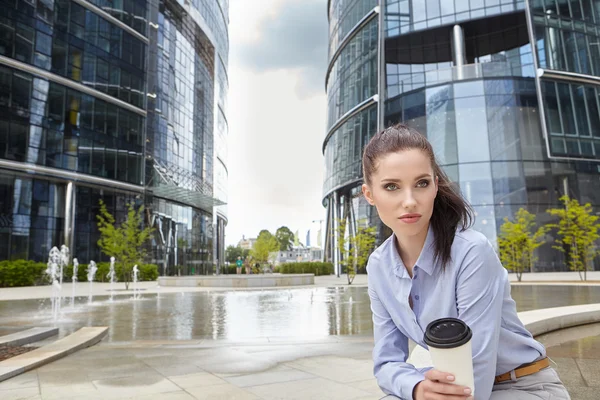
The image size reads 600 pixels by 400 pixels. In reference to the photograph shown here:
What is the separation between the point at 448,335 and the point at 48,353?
5986mm

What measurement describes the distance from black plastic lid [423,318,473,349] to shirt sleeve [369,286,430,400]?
413 mm

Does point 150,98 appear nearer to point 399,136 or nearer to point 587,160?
point 587,160

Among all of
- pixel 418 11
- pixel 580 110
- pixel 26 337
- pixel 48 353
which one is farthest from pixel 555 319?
pixel 418 11

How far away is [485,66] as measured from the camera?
36.8 metres

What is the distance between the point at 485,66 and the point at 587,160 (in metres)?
10.5

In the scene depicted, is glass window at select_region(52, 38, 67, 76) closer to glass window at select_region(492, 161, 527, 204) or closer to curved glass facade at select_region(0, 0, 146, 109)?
curved glass facade at select_region(0, 0, 146, 109)

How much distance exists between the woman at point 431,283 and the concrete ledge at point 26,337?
6956 millimetres

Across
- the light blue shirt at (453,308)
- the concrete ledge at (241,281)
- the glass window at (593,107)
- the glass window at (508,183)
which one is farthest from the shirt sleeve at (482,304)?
the glass window at (593,107)

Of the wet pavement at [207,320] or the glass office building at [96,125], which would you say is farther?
the glass office building at [96,125]

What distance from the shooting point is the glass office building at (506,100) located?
34.8m

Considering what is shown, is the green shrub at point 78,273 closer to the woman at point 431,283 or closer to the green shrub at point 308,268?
the green shrub at point 308,268

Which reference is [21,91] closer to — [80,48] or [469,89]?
[80,48]

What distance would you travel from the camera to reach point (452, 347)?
1.41 m

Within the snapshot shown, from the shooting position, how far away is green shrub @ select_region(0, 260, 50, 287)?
2716cm
